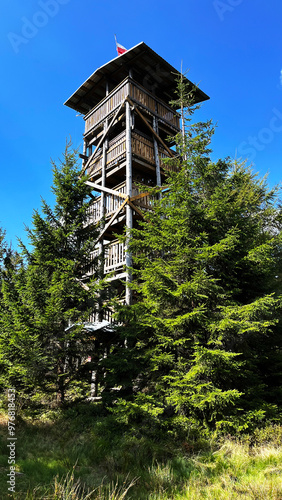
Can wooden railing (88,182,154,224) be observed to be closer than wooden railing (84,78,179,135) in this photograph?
Yes

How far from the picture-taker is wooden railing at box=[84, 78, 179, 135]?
15.1 meters

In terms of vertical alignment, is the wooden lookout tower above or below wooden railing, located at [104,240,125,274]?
above

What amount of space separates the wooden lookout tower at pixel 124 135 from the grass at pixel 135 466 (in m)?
6.64

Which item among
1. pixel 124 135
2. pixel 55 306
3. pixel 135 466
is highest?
pixel 124 135

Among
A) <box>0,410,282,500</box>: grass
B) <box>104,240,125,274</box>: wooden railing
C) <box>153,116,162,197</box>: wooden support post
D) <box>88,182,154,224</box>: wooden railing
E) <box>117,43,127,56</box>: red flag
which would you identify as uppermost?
<box>117,43,127,56</box>: red flag

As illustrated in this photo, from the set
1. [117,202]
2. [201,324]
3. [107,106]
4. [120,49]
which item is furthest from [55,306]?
[120,49]

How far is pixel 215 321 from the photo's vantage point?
7.03m

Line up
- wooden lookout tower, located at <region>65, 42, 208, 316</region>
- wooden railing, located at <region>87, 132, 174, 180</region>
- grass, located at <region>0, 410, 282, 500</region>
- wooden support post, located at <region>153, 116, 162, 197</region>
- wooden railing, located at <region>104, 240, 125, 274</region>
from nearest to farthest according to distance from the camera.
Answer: grass, located at <region>0, 410, 282, 500</region> < wooden railing, located at <region>104, 240, 125, 274</region> < wooden lookout tower, located at <region>65, 42, 208, 316</region> < wooden railing, located at <region>87, 132, 174, 180</region> < wooden support post, located at <region>153, 116, 162, 197</region>

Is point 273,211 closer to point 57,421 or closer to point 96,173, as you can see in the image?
point 96,173

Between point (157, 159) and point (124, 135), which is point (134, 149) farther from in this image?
point (157, 159)

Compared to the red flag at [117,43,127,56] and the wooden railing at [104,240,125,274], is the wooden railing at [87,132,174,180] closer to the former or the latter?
the wooden railing at [104,240,125,274]

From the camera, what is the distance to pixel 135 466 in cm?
555

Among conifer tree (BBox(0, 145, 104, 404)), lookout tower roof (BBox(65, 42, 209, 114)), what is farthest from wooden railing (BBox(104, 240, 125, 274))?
lookout tower roof (BBox(65, 42, 209, 114))

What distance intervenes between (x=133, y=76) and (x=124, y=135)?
4557mm
